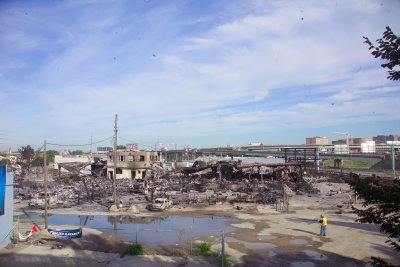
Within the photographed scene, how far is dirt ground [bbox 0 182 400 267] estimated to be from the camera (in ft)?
61.2

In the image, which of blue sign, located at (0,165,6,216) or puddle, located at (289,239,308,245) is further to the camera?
puddle, located at (289,239,308,245)

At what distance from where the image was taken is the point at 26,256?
1941 centimetres

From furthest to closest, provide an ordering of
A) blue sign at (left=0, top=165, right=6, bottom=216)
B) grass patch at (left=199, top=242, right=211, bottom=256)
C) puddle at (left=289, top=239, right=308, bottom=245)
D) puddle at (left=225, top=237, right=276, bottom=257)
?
puddle at (left=289, top=239, right=308, bottom=245) → blue sign at (left=0, top=165, right=6, bottom=216) → puddle at (left=225, top=237, right=276, bottom=257) → grass patch at (left=199, top=242, right=211, bottom=256)

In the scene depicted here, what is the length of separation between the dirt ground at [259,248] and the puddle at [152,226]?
1.33 m

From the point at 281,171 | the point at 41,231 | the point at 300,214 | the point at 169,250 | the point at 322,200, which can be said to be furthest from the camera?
the point at 281,171

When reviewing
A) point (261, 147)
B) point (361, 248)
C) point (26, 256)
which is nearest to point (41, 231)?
point (26, 256)

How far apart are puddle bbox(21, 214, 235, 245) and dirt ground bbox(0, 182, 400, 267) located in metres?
1.33

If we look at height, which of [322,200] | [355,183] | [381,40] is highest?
[381,40]

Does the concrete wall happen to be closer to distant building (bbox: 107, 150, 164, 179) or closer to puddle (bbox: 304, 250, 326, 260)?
puddle (bbox: 304, 250, 326, 260)

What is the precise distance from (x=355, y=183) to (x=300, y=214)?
27663mm

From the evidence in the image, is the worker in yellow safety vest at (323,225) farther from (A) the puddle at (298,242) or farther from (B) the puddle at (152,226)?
(B) the puddle at (152,226)

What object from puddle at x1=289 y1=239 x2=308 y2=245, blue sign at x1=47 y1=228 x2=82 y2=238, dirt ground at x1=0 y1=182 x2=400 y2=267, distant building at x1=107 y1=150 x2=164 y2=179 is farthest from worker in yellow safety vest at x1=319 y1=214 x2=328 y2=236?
distant building at x1=107 y1=150 x2=164 y2=179

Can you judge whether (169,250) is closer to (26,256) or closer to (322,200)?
(26,256)

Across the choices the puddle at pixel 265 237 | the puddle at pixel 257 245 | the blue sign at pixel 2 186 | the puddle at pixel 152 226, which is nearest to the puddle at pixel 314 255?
the puddle at pixel 257 245
